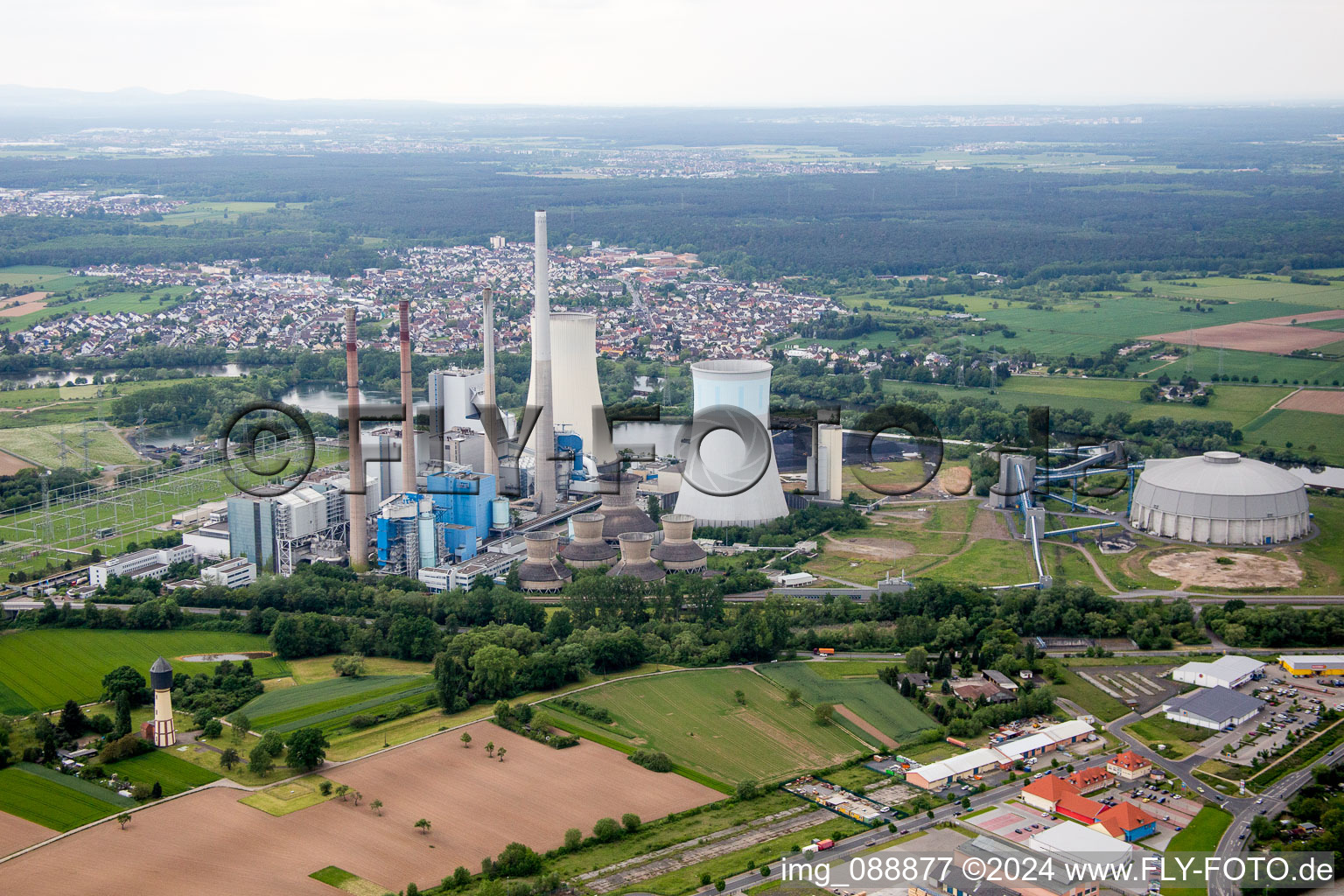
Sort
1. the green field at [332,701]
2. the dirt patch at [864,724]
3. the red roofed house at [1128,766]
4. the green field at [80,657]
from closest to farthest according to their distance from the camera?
the red roofed house at [1128,766] < the dirt patch at [864,724] < the green field at [332,701] < the green field at [80,657]

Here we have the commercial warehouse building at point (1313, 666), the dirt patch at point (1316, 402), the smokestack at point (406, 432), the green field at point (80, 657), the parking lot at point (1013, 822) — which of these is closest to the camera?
the parking lot at point (1013, 822)

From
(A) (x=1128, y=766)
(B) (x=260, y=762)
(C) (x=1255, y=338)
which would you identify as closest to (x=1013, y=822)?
(A) (x=1128, y=766)

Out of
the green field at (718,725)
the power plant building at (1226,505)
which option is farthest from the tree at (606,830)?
the power plant building at (1226,505)

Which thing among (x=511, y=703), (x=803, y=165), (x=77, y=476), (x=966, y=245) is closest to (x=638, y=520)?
→ (x=511, y=703)

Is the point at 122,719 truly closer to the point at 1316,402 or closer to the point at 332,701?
the point at 332,701

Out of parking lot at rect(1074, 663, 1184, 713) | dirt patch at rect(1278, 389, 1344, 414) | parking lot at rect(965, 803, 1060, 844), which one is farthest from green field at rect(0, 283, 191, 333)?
parking lot at rect(965, 803, 1060, 844)

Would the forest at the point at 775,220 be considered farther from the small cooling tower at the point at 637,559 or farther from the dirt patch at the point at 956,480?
the small cooling tower at the point at 637,559
